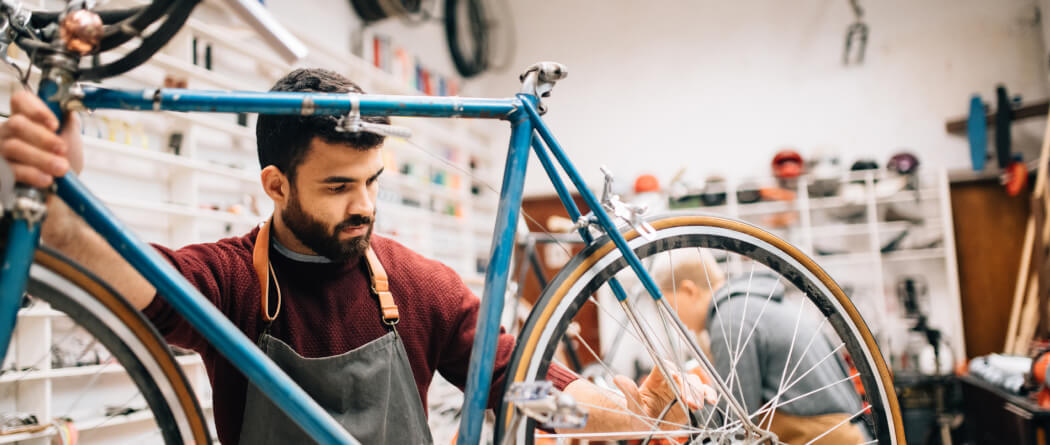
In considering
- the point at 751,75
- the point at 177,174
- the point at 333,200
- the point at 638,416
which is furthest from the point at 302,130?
the point at 751,75

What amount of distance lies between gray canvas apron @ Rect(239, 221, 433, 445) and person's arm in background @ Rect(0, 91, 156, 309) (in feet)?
0.63

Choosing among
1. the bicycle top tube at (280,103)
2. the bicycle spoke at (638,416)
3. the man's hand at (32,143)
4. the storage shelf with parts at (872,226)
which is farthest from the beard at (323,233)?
the storage shelf with parts at (872,226)

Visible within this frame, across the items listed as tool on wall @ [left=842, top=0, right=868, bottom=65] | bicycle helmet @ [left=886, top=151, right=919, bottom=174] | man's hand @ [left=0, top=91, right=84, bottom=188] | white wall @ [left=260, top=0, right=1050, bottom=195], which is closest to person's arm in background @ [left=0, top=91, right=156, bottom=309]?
man's hand @ [left=0, top=91, right=84, bottom=188]

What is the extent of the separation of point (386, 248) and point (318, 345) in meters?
0.23

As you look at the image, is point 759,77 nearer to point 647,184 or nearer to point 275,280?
point 647,184

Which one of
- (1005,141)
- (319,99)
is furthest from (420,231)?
(1005,141)

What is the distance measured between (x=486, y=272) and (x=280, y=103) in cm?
36

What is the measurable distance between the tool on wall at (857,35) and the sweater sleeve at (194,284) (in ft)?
16.0

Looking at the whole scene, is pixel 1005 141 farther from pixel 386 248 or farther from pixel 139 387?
pixel 139 387

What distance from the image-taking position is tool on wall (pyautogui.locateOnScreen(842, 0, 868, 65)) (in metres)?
4.53

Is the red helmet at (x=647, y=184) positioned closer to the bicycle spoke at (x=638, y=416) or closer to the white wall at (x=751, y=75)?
the white wall at (x=751, y=75)

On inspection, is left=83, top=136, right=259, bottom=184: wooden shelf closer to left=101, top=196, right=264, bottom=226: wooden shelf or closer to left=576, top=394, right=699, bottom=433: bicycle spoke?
left=101, top=196, right=264, bottom=226: wooden shelf

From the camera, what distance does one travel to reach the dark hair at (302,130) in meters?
0.91

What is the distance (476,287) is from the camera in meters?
4.07
